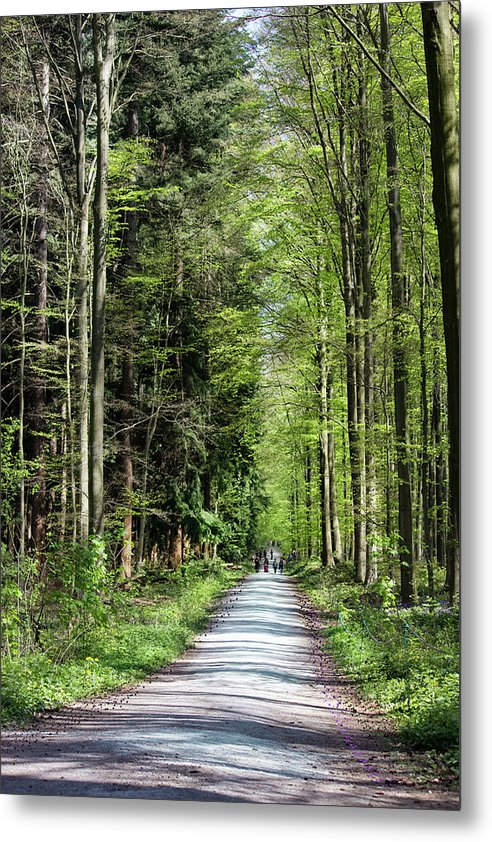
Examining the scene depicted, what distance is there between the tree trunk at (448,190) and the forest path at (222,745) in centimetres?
144

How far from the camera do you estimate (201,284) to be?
7688mm

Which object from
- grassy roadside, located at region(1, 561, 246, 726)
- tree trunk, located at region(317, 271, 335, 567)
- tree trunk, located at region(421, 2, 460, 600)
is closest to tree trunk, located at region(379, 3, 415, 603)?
tree trunk, located at region(317, 271, 335, 567)

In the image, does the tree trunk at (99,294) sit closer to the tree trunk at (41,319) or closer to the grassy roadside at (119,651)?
the tree trunk at (41,319)

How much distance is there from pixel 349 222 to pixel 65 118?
109 inches

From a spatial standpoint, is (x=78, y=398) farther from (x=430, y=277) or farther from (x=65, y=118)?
(x=430, y=277)

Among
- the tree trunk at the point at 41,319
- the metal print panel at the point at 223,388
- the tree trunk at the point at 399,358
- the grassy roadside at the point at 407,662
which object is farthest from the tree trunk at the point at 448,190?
the tree trunk at the point at 41,319

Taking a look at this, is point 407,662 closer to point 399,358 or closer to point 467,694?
point 467,694

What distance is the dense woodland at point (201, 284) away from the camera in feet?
21.5

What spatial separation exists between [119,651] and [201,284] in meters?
3.11

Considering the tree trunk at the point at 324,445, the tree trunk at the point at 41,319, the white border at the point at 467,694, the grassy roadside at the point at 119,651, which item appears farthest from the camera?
the tree trunk at the point at 324,445

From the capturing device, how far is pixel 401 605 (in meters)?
6.96

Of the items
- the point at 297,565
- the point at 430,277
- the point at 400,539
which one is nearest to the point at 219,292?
the point at 430,277

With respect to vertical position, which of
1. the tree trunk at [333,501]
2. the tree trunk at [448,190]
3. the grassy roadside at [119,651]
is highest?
the tree trunk at [448,190]

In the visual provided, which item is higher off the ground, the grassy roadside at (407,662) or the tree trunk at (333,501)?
the tree trunk at (333,501)
